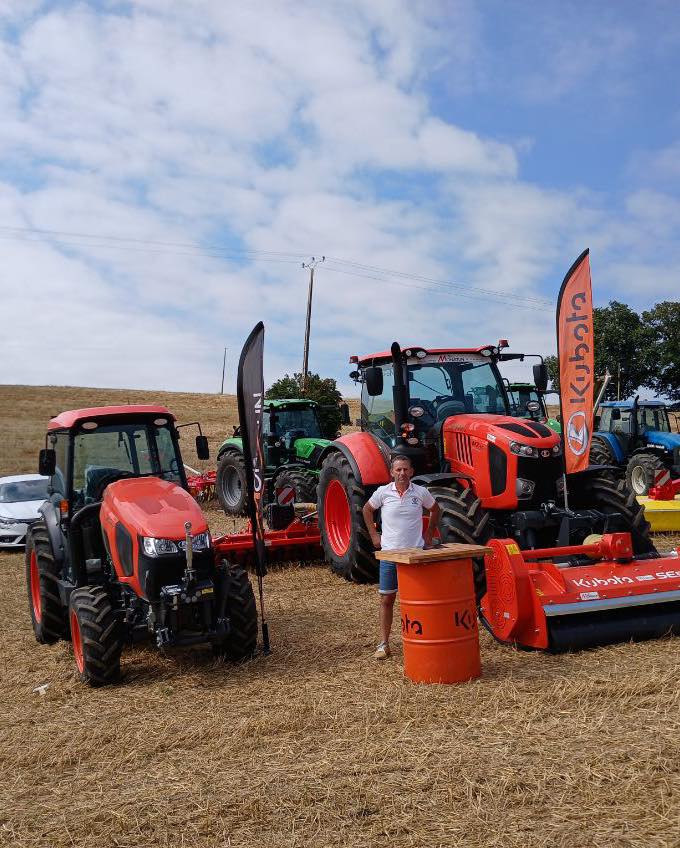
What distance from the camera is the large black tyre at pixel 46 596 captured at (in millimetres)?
6648

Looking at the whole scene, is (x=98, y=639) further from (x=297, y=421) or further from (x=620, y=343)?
(x=620, y=343)

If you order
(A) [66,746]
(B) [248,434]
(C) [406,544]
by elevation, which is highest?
(B) [248,434]

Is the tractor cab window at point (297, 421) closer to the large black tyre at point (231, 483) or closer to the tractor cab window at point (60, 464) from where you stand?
the large black tyre at point (231, 483)

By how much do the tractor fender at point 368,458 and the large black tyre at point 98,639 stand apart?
11.5ft

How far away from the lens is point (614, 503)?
281 inches

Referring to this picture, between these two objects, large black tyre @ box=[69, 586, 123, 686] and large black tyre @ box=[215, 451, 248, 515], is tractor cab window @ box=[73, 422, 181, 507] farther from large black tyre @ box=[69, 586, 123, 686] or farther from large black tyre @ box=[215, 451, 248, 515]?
large black tyre @ box=[215, 451, 248, 515]

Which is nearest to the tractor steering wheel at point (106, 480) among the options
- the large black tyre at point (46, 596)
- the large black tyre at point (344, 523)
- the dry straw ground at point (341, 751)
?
the large black tyre at point (46, 596)

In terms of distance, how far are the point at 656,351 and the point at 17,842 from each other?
110ft

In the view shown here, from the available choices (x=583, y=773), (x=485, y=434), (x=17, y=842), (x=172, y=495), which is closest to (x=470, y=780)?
(x=583, y=773)

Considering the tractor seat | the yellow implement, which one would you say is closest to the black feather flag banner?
the yellow implement

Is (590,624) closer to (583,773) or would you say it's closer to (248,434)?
(583,773)

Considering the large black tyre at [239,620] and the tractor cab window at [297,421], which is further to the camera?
the tractor cab window at [297,421]

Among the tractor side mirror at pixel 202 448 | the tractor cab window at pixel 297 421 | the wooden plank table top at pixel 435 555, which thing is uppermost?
the tractor cab window at pixel 297 421

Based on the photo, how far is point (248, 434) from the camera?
6.23m
